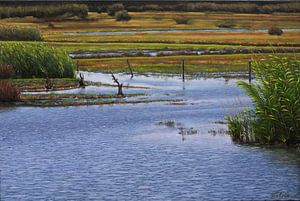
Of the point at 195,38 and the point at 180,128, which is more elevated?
the point at 180,128

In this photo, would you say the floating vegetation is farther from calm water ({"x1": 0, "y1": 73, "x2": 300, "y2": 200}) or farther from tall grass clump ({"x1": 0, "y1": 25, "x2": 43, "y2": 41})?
tall grass clump ({"x1": 0, "y1": 25, "x2": 43, "y2": 41})

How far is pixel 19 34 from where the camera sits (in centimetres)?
13312

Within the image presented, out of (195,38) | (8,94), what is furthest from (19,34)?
(8,94)

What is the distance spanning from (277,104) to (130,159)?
8.27m

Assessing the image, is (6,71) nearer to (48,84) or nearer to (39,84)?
(39,84)

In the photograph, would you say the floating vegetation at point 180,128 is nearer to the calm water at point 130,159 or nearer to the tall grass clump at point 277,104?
the calm water at point 130,159

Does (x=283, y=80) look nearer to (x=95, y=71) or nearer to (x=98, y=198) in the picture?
(x=98, y=198)

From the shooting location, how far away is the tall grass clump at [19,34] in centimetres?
13125

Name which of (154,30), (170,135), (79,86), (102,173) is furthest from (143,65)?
(154,30)

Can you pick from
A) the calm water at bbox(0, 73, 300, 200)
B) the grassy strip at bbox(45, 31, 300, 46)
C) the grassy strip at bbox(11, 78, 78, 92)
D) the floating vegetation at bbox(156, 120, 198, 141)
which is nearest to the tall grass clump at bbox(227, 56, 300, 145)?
the calm water at bbox(0, 73, 300, 200)

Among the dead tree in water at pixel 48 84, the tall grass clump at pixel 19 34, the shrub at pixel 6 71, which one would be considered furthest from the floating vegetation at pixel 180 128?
the tall grass clump at pixel 19 34

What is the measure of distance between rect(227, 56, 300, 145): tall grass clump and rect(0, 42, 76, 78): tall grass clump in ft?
→ 127

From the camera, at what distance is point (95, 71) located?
9856cm

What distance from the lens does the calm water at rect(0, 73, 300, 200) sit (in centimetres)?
3566
